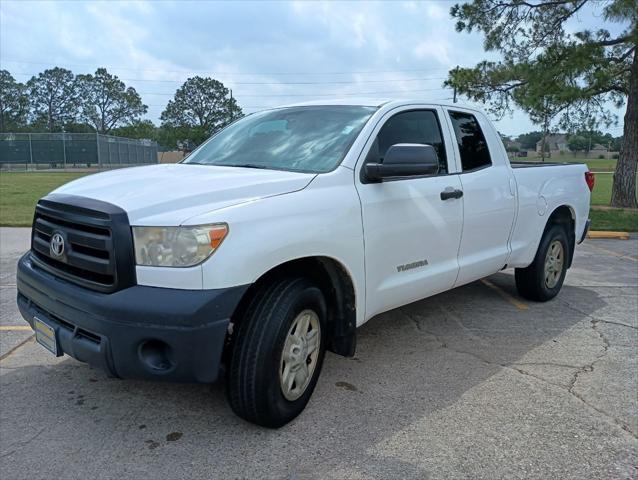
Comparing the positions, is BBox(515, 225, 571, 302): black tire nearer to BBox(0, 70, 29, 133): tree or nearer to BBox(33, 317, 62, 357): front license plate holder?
BBox(33, 317, 62, 357): front license plate holder

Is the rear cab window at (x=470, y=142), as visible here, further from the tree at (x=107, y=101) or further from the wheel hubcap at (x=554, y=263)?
the tree at (x=107, y=101)

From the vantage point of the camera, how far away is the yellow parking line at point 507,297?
223 inches

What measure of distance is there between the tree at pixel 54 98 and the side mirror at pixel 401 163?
311ft

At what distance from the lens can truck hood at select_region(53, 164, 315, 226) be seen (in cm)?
274

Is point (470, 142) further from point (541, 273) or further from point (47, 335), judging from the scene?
point (47, 335)

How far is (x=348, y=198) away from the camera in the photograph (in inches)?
132

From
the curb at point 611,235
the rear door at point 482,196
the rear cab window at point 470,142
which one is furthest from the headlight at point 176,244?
the curb at point 611,235

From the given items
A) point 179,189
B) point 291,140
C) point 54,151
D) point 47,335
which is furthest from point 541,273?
point 54,151

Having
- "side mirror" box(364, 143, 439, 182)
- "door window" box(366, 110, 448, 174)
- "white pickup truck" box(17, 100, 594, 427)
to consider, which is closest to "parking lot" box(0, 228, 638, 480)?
"white pickup truck" box(17, 100, 594, 427)

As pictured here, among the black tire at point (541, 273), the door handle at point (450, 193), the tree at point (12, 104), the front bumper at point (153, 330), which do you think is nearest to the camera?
the front bumper at point (153, 330)

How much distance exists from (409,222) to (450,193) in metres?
0.57

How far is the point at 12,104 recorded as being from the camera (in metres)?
82.6

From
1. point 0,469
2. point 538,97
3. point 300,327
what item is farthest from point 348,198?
point 538,97

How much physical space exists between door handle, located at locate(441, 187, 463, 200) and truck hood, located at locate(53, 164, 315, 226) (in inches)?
48.7
